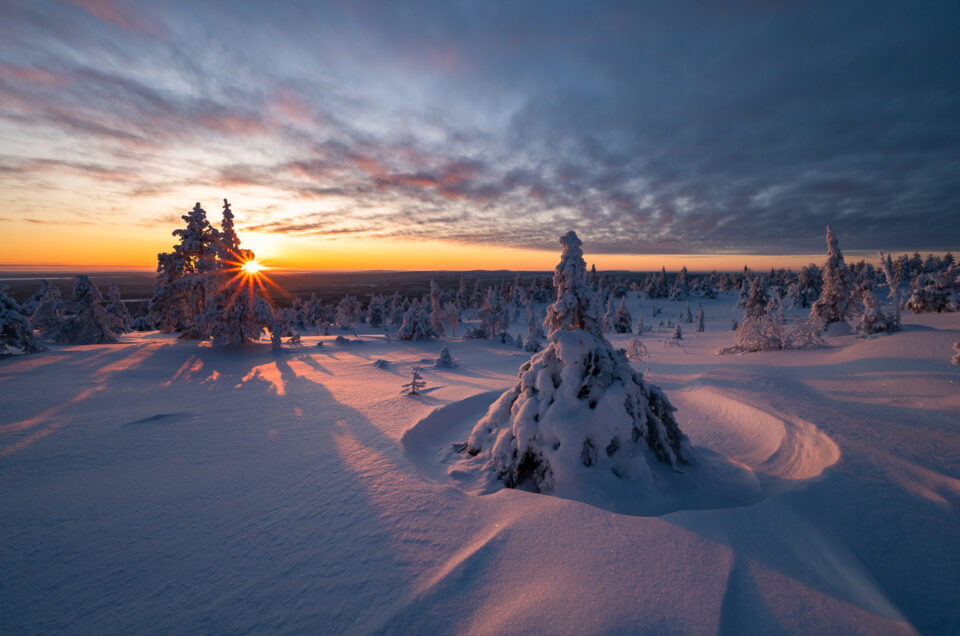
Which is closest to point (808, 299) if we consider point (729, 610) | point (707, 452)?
point (707, 452)

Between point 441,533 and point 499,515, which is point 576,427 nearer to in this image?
point 499,515

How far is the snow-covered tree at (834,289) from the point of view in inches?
916

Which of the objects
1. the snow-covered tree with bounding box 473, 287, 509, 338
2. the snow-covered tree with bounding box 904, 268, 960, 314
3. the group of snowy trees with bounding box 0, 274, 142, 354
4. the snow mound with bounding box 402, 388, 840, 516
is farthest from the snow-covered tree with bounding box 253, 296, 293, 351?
the snow-covered tree with bounding box 904, 268, 960, 314

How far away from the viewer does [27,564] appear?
10.5 ft

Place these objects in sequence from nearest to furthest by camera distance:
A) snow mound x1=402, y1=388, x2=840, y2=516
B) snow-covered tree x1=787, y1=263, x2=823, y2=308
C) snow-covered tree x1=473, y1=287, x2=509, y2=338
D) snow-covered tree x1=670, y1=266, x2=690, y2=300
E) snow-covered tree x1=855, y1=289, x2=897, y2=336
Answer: snow mound x1=402, y1=388, x2=840, y2=516 < snow-covered tree x1=855, y1=289, x2=897, y2=336 < snow-covered tree x1=473, y1=287, x2=509, y2=338 < snow-covered tree x1=787, y1=263, x2=823, y2=308 < snow-covered tree x1=670, y1=266, x2=690, y2=300

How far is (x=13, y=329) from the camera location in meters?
13.9

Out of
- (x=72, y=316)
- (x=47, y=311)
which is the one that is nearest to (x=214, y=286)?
(x=72, y=316)

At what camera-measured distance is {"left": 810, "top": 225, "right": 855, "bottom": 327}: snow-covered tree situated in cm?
2327

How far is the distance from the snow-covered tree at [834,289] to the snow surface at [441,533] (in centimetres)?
2222

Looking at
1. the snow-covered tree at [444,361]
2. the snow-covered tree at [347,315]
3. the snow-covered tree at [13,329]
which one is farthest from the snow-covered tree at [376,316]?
the snow-covered tree at [444,361]

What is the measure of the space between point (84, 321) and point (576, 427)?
37.8 m

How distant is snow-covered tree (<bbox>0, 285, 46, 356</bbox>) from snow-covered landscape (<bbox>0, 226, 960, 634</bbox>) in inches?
375

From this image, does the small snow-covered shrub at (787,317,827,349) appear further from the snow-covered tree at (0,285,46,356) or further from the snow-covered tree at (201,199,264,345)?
the snow-covered tree at (0,285,46,356)

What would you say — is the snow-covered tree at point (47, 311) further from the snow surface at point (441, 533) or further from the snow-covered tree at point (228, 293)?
the snow surface at point (441, 533)
